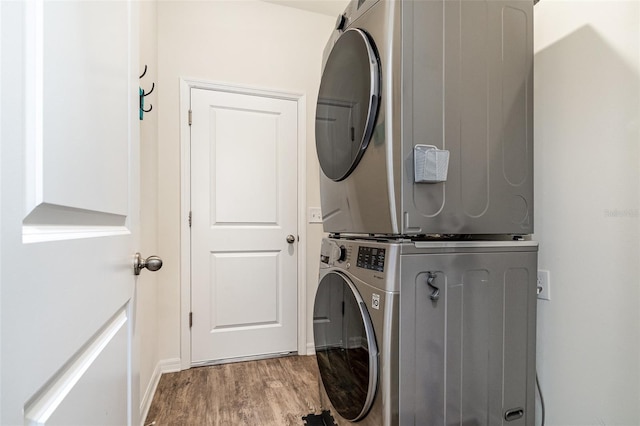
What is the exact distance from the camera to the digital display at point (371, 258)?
96 cm

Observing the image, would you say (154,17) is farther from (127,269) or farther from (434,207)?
(434,207)

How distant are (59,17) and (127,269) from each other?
1.76ft

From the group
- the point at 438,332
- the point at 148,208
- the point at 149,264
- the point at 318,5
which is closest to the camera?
the point at 149,264

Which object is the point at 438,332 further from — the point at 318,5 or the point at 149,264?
the point at 318,5

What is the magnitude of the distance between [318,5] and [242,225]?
1.85 metres

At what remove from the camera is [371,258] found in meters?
1.01

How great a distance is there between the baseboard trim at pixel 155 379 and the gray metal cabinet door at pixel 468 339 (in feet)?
4.67

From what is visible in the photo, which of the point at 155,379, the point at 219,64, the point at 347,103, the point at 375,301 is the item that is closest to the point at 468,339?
the point at 375,301

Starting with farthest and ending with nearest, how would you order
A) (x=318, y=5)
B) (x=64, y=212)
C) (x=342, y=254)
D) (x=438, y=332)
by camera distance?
(x=318, y=5) → (x=342, y=254) → (x=438, y=332) → (x=64, y=212)

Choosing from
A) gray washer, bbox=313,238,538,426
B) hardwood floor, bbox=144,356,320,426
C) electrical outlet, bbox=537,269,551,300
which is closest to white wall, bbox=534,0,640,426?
electrical outlet, bbox=537,269,551,300

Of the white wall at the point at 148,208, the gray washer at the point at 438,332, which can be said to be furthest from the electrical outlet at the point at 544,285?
the white wall at the point at 148,208

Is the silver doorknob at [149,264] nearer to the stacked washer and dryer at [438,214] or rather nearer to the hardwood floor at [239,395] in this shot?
the stacked washer and dryer at [438,214]

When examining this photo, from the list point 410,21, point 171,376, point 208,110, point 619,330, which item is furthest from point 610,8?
point 171,376

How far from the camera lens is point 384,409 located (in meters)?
0.90
